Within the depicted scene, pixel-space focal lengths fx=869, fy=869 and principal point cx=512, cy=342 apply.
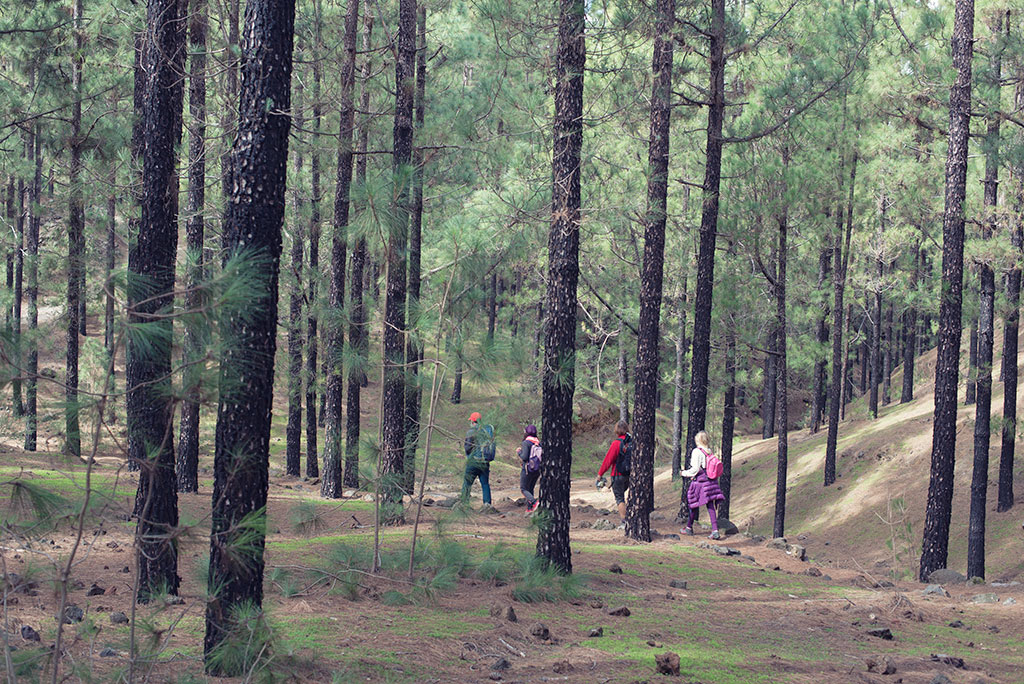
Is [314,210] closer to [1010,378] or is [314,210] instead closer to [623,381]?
[623,381]

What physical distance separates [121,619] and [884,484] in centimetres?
2055

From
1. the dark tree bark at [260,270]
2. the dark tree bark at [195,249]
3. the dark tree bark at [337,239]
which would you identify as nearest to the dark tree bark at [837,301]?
the dark tree bark at [337,239]

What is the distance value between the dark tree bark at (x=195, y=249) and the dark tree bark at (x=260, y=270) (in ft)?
1.31

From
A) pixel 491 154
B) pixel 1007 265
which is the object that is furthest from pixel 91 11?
pixel 1007 265

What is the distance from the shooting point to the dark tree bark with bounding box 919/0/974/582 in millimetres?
12398

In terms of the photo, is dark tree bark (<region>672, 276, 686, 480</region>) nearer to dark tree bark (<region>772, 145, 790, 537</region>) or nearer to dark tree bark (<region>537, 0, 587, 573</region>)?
dark tree bark (<region>772, 145, 790, 537</region>)

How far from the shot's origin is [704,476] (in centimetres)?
1334

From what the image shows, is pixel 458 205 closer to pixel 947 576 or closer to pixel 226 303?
pixel 947 576

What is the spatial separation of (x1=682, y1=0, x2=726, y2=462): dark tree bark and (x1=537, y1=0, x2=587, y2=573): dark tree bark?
5.84 metres

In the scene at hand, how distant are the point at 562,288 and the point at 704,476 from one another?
5825mm

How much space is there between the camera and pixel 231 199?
5461 millimetres

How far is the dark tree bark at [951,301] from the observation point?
12.4 metres

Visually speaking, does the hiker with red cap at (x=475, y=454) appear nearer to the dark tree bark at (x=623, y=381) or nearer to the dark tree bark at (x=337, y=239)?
the dark tree bark at (x=337, y=239)

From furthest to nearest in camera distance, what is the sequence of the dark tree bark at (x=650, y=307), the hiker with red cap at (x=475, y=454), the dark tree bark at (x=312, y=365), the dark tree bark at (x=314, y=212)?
1. the dark tree bark at (x=312, y=365)
2. the dark tree bark at (x=314, y=212)
3. the dark tree bark at (x=650, y=307)
4. the hiker with red cap at (x=475, y=454)
